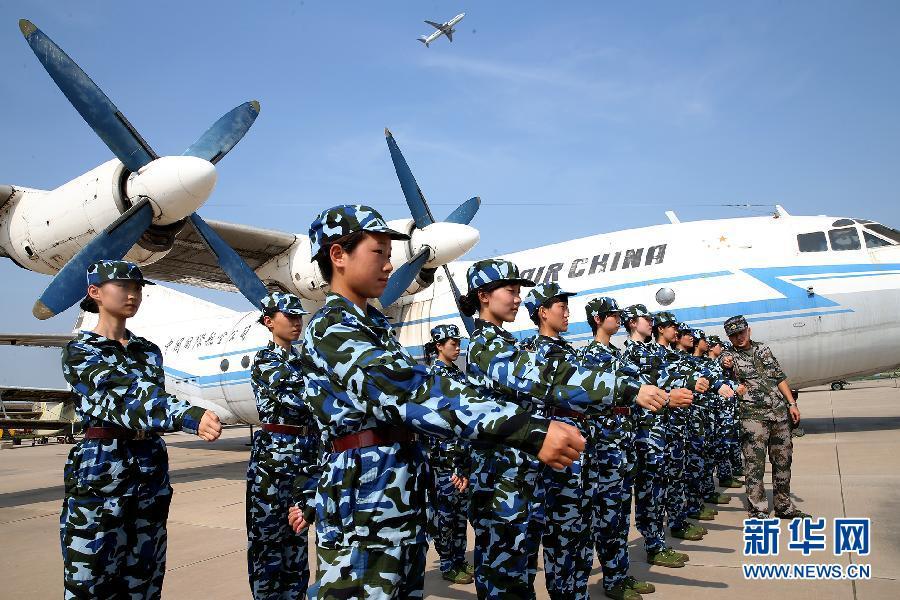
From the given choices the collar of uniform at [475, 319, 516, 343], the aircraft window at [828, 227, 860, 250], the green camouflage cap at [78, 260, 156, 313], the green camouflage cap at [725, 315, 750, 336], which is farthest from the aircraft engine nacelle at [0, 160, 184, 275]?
the aircraft window at [828, 227, 860, 250]

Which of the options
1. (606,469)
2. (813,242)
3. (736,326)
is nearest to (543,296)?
(606,469)

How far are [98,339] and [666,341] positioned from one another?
6.02m

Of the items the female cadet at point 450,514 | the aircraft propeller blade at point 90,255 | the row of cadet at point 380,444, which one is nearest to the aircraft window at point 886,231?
the row of cadet at point 380,444

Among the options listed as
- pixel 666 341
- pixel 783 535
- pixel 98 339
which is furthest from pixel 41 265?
pixel 783 535

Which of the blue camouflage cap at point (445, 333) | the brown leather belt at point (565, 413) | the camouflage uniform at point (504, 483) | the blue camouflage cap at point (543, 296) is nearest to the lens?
the camouflage uniform at point (504, 483)

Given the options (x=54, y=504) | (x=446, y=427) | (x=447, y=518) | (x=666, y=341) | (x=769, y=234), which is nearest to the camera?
(x=446, y=427)

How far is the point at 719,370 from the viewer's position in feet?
26.8

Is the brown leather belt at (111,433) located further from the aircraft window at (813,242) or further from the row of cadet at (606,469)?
the aircraft window at (813,242)

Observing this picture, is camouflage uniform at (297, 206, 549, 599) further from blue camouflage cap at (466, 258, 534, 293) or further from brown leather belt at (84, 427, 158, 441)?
brown leather belt at (84, 427, 158, 441)

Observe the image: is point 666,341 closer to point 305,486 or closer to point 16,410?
point 305,486

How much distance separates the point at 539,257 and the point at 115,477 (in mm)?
10531

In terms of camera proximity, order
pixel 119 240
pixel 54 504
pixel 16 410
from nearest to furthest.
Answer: pixel 119 240 → pixel 54 504 → pixel 16 410

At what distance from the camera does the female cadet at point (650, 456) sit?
5.53 m

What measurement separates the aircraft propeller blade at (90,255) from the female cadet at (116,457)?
231 inches
